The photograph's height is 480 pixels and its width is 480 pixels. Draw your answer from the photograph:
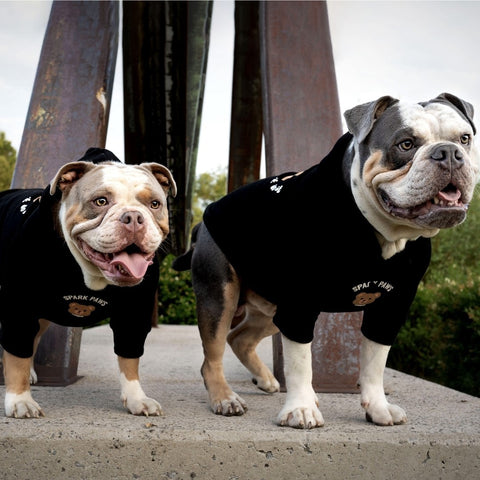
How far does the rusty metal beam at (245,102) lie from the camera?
31.8 ft

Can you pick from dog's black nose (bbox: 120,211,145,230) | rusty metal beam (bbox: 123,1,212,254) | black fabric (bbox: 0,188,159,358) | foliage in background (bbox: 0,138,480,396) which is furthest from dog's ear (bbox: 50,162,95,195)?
rusty metal beam (bbox: 123,1,212,254)

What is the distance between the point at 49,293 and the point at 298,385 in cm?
153

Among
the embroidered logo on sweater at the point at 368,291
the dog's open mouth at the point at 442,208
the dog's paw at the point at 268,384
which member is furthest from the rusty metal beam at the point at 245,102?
the dog's open mouth at the point at 442,208

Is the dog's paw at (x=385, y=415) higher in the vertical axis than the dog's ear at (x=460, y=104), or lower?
lower

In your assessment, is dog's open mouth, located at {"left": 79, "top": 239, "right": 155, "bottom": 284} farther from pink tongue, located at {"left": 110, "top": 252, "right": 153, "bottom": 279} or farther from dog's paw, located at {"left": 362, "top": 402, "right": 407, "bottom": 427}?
dog's paw, located at {"left": 362, "top": 402, "right": 407, "bottom": 427}

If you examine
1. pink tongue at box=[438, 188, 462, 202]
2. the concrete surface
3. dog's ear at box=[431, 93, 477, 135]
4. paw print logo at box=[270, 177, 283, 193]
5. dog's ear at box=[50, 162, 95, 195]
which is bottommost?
the concrete surface

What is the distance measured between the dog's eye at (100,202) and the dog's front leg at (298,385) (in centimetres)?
124

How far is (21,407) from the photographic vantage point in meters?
3.51

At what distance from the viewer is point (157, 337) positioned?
30.1ft

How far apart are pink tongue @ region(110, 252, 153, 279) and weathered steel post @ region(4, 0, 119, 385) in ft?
6.13

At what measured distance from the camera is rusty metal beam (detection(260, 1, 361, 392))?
482 cm

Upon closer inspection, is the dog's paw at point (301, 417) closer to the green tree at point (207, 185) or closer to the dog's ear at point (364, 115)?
the dog's ear at point (364, 115)

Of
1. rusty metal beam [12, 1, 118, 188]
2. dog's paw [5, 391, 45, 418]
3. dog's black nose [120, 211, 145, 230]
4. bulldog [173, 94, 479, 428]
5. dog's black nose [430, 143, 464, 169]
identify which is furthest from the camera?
rusty metal beam [12, 1, 118, 188]

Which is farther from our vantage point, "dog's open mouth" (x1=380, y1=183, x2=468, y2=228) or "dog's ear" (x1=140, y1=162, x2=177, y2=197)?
"dog's ear" (x1=140, y1=162, x2=177, y2=197)
